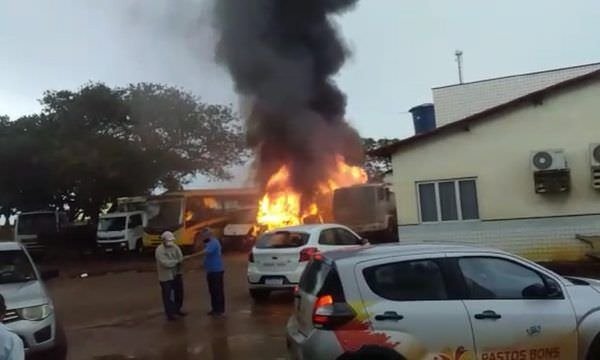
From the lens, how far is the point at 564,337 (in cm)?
593

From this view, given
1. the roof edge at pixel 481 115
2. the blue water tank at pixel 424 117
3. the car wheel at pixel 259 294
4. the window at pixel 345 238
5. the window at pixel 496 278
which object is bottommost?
the car wheel at pixel 259 294

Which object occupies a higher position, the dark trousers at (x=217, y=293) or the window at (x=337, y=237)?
the window at (x=337, y=237)

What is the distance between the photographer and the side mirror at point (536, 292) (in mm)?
5977

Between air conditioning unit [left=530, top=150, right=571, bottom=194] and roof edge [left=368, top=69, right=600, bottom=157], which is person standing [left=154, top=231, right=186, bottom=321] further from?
air conditioning unit [left=530, top=150, right=571, bottom=194]

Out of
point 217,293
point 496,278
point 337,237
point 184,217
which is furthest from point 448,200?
point 184,217

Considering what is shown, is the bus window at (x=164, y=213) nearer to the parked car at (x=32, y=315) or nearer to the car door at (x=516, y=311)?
the parked car at (x=32, y=315)

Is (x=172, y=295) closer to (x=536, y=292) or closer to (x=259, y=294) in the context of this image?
(x=259, y=294)

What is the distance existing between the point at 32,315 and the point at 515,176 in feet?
40.8

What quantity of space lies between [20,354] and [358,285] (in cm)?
294

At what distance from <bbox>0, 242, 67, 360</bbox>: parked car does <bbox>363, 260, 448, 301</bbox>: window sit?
159 inches

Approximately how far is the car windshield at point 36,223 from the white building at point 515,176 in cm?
2185

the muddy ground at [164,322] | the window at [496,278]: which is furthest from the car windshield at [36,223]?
the window at [496,278]

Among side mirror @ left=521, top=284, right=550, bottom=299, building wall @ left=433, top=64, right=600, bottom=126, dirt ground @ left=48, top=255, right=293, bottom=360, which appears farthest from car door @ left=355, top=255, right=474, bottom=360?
building wall @ left=433, top=64, right=600, bottom=126

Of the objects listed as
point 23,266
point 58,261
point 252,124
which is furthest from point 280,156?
point 23,266
